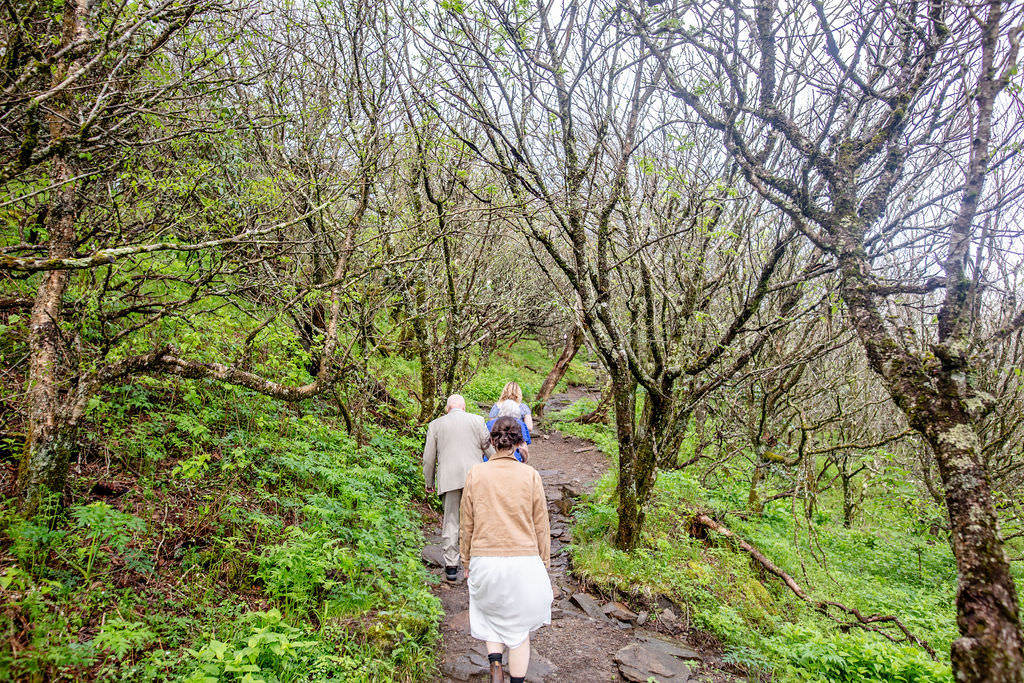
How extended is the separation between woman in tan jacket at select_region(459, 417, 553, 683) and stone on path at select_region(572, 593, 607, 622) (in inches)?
90.7

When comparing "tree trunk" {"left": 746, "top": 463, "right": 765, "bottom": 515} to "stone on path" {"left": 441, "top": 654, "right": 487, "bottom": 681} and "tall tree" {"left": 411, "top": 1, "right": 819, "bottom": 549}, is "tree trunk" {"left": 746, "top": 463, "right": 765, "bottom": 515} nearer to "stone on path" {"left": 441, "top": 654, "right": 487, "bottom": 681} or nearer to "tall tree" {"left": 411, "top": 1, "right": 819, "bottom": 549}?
"tall tree" {"left": 411, "top": 1, "right": 819, "bottom": 549}

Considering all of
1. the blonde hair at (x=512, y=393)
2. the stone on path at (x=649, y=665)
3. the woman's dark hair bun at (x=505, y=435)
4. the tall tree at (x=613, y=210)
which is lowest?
the stone on path at (x=649, y=665)

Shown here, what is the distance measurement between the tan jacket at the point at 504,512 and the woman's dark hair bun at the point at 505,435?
0.08 meters

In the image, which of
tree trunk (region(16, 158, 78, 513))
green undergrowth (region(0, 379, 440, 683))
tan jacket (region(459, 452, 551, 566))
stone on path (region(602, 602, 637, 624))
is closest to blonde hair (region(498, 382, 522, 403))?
green undergrowth (region(0, 379, 440, 683))

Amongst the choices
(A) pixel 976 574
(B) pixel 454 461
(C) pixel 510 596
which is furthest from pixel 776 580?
(C) pixel 510 596

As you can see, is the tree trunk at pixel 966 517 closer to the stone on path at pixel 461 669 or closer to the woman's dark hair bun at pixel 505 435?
the woman's dark hair bun at pixel 505 435

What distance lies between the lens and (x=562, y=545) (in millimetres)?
7215

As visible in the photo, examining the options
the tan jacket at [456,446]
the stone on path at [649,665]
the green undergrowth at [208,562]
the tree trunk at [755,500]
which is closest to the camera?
the green undergrowth at [208,562]

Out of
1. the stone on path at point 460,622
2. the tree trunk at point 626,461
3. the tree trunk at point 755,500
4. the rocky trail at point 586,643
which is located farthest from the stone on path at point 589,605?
the tree trunk at point 755,500

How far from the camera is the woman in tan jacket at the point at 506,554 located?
3.46 m

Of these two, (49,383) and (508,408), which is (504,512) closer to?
(508,408)

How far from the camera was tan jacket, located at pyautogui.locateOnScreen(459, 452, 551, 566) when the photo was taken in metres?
3.52

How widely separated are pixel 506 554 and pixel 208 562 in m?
2.76

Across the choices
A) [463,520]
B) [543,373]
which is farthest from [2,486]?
[543,373]
